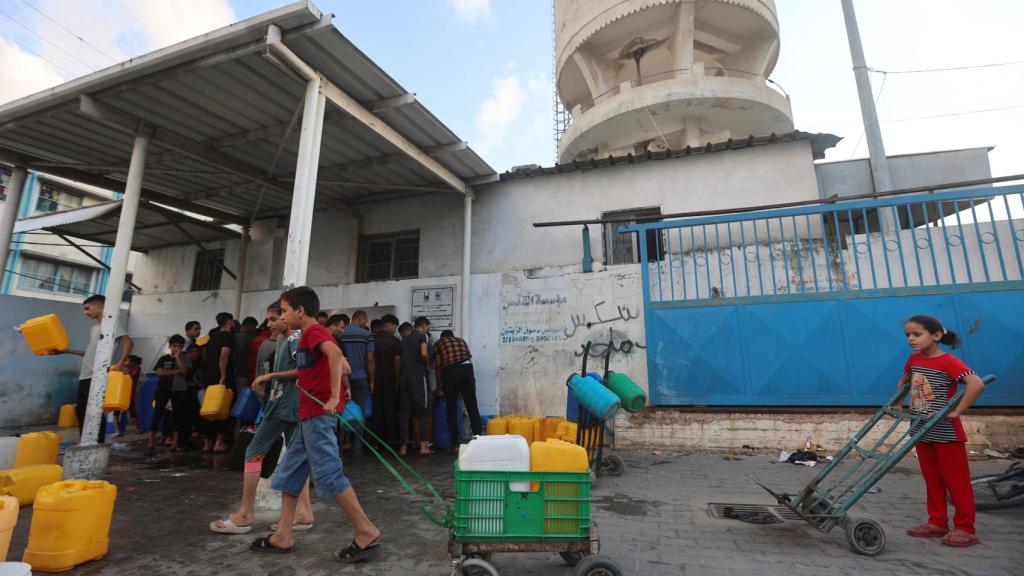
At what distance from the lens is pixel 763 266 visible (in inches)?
271

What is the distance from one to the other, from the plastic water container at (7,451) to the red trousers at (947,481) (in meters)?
8.12

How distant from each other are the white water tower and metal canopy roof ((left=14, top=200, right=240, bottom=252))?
998cm

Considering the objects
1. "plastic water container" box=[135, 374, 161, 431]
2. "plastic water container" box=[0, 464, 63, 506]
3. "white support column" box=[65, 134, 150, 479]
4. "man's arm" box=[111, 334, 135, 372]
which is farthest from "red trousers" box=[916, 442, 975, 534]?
"plastic water container" box=[135, 374, 161, 431]

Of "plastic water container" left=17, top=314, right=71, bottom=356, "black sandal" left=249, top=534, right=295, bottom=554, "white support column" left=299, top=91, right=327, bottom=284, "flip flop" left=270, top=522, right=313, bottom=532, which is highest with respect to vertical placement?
"white support column" left=299, top=91, right=327, bottom=284

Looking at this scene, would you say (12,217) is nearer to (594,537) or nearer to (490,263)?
(490,263)

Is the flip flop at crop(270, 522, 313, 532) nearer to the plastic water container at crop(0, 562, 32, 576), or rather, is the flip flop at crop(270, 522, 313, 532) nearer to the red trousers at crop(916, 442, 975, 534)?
the plastic water container at crop(0, 562, 32, 576)

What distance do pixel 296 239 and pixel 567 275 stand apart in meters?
4.45

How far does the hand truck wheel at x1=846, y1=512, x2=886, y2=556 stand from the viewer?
2.91m

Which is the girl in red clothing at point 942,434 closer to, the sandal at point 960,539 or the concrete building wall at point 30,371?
the sandal at point 960,539

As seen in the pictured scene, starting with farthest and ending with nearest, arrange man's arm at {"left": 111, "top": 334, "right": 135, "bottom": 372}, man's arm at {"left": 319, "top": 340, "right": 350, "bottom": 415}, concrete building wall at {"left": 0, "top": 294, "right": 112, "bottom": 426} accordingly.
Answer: concrete building wall at {"left": 0, "top": 294, "right": 112, "bottom": 426} → man's arm at {"left": 111, "top": 334, "right": 135, "bottom": 372} → man's arm at {"left": 319, "top": 340, "right": 350, "bottom": 415}

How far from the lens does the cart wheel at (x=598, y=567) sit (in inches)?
91.7

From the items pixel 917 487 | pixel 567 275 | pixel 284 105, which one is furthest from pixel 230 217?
pixel 917 487

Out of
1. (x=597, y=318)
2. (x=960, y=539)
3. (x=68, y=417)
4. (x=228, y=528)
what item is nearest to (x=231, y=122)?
(x=228, y=528)

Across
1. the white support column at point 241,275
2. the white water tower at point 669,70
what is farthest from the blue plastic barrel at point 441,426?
the white water tower at point 669,70
